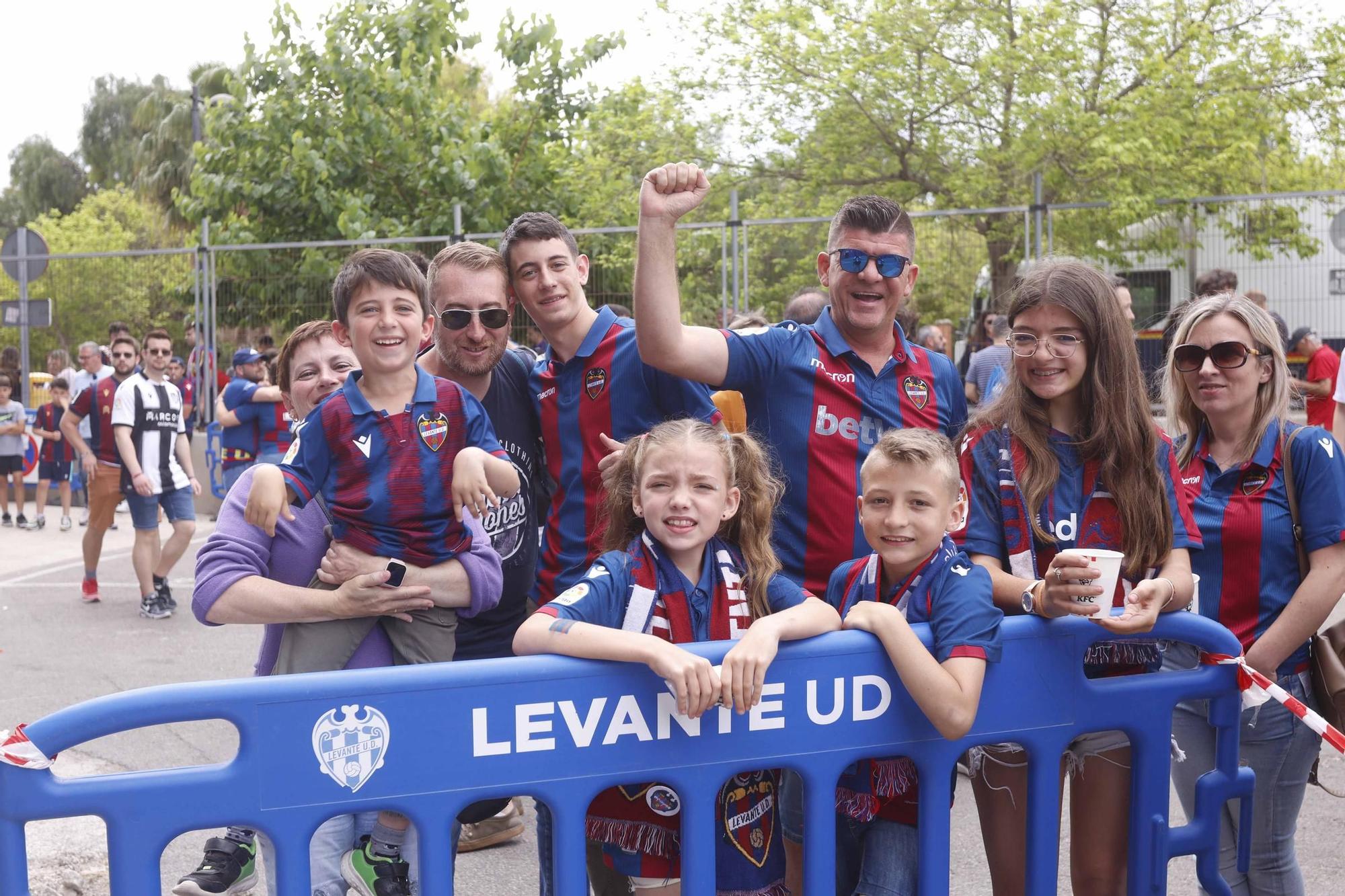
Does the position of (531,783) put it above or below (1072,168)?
below

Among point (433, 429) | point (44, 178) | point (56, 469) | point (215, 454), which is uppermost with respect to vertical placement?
point (44, 178)

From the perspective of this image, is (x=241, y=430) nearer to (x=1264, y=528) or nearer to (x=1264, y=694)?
(x=1264, y=528)

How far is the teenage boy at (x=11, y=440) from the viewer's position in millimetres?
14719

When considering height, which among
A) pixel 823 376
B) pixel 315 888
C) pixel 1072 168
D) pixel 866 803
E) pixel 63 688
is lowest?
pixel 63 688

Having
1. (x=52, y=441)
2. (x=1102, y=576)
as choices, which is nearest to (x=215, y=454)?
(x=52, y=441)

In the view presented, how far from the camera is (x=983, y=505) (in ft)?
9.93

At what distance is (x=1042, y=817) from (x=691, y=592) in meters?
0.90

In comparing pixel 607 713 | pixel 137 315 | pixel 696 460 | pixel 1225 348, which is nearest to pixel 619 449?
pixel 696 460

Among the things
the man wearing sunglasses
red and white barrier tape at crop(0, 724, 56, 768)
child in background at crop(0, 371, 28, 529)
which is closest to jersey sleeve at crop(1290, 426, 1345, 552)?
red and white barrier tape at crop(0, 724, 56, 768)

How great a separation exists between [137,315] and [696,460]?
2048 cm

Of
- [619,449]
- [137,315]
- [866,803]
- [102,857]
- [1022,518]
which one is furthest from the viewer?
[137,315]

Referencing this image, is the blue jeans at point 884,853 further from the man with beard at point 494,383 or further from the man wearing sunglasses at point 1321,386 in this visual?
the man wearing sunglasses at point 1321,386

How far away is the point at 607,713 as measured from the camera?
2.42 meters

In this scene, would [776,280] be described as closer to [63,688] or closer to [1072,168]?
[1072,168]
